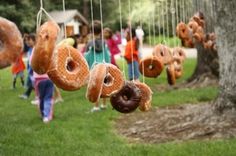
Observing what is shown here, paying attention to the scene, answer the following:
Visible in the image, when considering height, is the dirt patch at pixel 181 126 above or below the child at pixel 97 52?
below

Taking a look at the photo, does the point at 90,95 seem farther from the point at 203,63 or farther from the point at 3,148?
the point at 203,63

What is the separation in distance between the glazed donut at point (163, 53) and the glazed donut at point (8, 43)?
2.15 metres

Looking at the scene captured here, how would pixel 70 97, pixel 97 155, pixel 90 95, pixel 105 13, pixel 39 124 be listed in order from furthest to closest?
1. pixel 105 13
2. pixel 70 97
3. pixel 39 124
4. pixel 97 155
5. pixel 90 95

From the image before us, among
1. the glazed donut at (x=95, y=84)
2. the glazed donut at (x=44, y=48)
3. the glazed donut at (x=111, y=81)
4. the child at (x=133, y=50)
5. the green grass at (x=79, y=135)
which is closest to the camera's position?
the glazed donut at (x=44, y=48)

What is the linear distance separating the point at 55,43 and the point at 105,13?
142ft

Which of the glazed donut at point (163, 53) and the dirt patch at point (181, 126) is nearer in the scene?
the glazed donut at point (163, 53)

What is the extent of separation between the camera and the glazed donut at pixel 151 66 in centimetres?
547

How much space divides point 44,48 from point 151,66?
1.90 m

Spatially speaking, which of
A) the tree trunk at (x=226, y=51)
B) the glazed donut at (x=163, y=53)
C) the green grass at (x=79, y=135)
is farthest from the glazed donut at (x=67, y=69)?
the tree trunk at (x=226, y=51)

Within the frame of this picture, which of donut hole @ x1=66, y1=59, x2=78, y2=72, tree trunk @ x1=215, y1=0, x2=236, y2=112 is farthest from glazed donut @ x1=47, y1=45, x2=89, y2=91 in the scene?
tree trunk @ x1=215, y1=0, x2=236, y2=112

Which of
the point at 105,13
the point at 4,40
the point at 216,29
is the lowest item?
the point at 105,13

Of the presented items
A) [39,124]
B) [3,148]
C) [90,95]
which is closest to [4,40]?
[90,95]

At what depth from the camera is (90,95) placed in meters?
4.24

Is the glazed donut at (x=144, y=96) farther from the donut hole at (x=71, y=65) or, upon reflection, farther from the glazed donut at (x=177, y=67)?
the glazed donut at (x=177, y=67)
